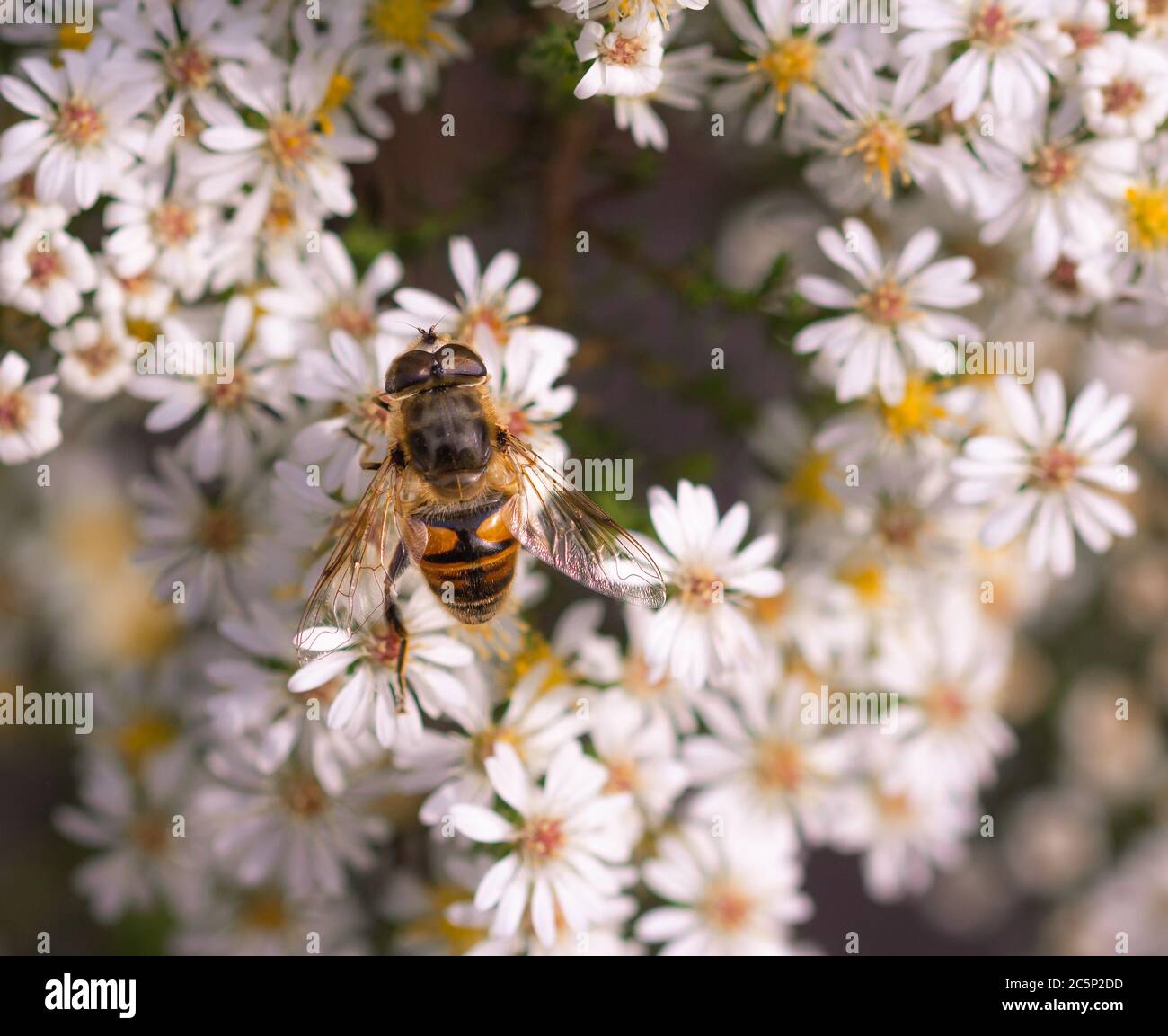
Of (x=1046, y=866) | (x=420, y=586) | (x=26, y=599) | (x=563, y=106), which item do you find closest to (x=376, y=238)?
(x=563, y=106)

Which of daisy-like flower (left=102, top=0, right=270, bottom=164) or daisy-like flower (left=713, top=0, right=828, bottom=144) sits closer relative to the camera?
daisy-like flower (left=102, top=0, right=270, bottom=164)

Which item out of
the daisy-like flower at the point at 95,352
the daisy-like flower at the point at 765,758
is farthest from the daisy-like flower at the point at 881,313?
the daisy-like flower at the point at 95,352

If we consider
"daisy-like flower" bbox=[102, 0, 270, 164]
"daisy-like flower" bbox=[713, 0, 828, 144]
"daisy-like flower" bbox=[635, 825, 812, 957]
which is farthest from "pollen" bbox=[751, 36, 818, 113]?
"daisy-like flower" bbox=[635, 825, 812, 957]

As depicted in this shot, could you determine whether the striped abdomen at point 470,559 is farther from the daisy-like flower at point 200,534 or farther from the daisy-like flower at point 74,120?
the daisy-like flower at point 74,120

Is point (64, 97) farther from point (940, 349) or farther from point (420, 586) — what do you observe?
point (940, 349)

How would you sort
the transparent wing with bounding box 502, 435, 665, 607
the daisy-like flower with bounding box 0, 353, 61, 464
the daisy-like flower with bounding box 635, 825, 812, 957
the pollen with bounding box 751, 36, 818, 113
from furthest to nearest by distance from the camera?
1. the daisy-like flower with bounding box 635, 825, 812, 957
2. the pollen with bounding box 751, 36, 818, 113
3. the daisy-like flower with bounding box 0, 353, 61, 464
4. the transparent wing with bounding box 502, 435, 665, 607

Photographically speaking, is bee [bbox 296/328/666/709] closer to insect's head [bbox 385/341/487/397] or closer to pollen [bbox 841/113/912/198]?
insect's head [bbox 385/341/487/397]

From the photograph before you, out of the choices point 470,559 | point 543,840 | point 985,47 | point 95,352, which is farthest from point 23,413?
point 985,47
